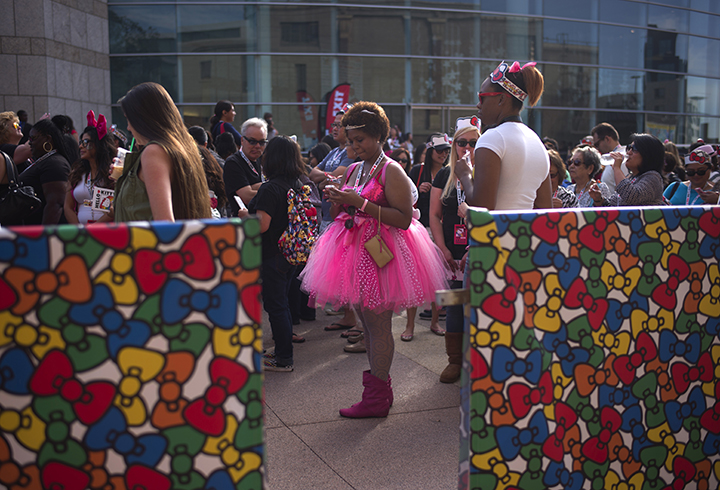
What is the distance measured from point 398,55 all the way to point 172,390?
19835 mm

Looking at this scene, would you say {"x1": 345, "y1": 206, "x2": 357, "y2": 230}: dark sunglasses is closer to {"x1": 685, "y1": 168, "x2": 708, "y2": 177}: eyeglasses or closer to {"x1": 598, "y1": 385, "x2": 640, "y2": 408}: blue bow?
{"x1": 598, "y1": 385, "x2": 640, "y2": 408}: blue bow

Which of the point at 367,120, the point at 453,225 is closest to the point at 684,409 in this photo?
the point at 367,120

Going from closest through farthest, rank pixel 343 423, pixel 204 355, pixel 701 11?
pixel 204 355 < pixel 343 423 < pixel 701 11

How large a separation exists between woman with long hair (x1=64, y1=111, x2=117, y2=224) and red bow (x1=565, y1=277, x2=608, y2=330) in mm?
4448

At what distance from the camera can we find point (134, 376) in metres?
1.74

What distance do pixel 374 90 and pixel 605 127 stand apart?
12809mm

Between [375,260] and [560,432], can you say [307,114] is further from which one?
[560,432]

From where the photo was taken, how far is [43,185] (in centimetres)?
641

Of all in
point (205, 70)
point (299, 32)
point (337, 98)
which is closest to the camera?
point (337, 98)

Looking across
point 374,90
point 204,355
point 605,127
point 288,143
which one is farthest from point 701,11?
point 204,355

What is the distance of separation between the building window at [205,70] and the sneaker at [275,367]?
16092 millimetres

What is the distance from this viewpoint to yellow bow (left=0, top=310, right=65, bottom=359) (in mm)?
1634

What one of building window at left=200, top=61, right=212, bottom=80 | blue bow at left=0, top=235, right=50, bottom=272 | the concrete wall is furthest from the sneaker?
A: building window at left=200, top=61, right=212, bottom=80

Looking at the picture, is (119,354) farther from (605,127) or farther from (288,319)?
(605,127)
